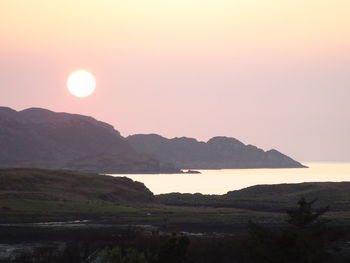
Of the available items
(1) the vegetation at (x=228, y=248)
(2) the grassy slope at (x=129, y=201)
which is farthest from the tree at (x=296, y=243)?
(2) the grassy slope at (x=129, y=201)

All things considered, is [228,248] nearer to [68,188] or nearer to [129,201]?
[129,201]

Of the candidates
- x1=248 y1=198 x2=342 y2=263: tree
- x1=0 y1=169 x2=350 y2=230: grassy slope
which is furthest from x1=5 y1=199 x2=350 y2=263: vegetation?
x1=0 y1=169 x2=350 y2=230: grassy slope

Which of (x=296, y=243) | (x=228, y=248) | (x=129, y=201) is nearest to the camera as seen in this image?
(x=296, y=243)

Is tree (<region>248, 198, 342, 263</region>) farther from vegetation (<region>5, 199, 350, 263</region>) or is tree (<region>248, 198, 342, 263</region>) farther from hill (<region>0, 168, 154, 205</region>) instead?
hill (<region>0, 168, 154, 205</region>)

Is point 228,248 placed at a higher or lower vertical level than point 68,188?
lower

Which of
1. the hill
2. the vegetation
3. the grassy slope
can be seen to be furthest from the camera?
the hill

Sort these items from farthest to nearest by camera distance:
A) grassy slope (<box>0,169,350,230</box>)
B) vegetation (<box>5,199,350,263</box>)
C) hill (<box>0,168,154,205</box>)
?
1. hill (<box>0,168,154,205</box>)
2. grassy slope (<box>0,169,350,230</box>)
3. vegetation (<box>5,199,350,263</box>)

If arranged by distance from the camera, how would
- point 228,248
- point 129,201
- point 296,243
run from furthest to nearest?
point 129,201, point 228,248, point 296,243

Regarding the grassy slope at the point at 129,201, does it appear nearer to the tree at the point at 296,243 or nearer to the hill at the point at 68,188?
the hill at the point at 68,188

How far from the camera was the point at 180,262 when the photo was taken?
38531mm

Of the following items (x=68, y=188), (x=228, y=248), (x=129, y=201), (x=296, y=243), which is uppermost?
(x=68, y=188)

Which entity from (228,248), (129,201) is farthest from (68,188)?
(228,248)

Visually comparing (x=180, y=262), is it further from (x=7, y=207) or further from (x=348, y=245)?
(x=7, y=207)

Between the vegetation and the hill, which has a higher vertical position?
the hill
